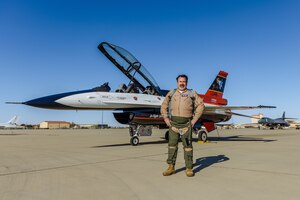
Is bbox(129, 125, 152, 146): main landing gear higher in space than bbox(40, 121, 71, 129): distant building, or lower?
higher

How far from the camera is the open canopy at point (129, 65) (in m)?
12.7

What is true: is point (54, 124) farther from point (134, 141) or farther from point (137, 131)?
point (134, 141)

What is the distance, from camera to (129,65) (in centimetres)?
1309

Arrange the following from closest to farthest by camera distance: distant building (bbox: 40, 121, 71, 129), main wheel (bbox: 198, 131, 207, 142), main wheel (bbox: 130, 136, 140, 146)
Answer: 1. main wheel (bbox: 130, 136, 140, 146)
2. main wheel (bbox: 198, 131, 207, 142)
3. distant building (bbox: 40, 121, 71, 129)

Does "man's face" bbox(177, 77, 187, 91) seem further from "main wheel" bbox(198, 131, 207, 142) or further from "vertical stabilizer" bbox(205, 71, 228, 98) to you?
"vertical stabilizer" bbox(205, 71, 228, 98)

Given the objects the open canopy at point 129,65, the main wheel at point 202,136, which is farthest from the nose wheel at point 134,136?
the main wheel at point 202,136

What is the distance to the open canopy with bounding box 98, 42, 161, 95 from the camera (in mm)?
12695

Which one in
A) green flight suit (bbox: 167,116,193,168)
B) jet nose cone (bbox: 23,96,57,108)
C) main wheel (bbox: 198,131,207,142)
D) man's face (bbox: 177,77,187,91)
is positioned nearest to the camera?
green flight suit (bbox: 167,116,193,168)

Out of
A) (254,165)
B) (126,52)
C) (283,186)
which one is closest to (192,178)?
(283,186)

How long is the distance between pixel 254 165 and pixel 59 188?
4.54m

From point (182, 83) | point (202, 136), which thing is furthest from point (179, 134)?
point (202, 136)

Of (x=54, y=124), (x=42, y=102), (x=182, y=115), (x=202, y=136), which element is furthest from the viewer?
(x=54, y=124)

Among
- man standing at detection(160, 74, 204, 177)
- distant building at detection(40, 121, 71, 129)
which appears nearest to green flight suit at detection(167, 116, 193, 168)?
man standing at detection(160, 74, 204, 177)

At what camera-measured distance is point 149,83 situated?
13.7 meters
